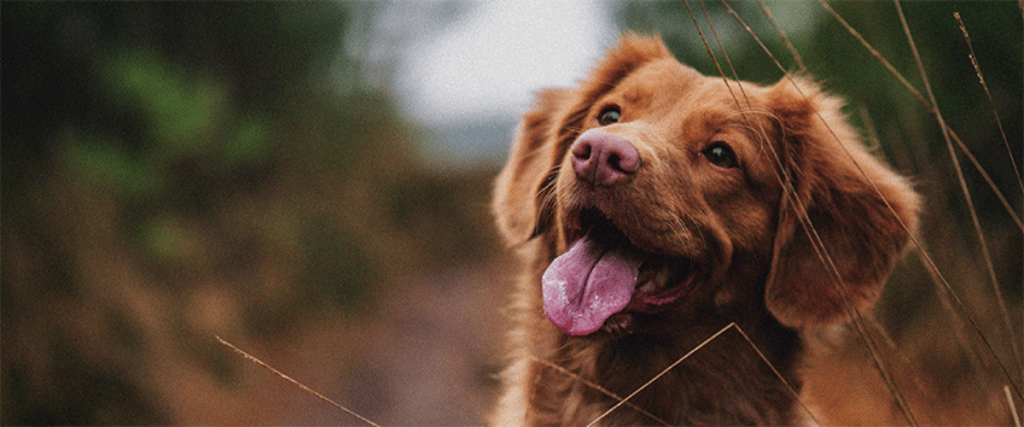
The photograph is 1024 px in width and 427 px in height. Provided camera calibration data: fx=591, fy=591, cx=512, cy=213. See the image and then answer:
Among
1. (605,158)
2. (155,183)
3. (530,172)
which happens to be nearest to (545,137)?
(530,172)

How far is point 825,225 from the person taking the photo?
2066 mm

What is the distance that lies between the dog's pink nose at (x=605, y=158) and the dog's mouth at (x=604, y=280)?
7.4 inches

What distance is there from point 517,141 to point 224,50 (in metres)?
2.29

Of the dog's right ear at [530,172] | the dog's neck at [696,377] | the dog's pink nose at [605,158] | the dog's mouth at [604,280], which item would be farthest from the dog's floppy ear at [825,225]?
the dog's right ear at [530,172]

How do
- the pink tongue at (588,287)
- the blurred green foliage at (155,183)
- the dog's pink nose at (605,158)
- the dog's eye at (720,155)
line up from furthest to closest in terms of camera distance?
the blurred green foliage at (155,183) → the dog's eye at (720,155) → the pink tongue at (588,287) → the dog's pink nose at (605,158)

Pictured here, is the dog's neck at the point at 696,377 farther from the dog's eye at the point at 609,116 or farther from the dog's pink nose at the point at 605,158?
the dog's eye at the point at 609,116

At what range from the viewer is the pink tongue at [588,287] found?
1730mm

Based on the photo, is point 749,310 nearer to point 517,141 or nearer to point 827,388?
point 517,141

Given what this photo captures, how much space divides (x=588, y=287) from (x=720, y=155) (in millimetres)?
629

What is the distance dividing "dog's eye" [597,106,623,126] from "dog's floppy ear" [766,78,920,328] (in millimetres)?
524

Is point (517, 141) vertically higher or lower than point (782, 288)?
A: higher

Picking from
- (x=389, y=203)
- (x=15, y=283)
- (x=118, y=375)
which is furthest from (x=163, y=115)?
(x=389, y=203)

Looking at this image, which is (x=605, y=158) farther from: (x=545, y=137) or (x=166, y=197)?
(x=166, y=197)

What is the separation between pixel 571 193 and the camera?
173 cm
